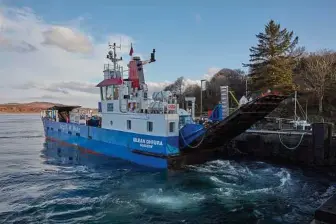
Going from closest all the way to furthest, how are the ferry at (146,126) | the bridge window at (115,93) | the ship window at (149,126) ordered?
the ferry at (146,126)
the ship window at (149,126)
the bridge window at (115,93)

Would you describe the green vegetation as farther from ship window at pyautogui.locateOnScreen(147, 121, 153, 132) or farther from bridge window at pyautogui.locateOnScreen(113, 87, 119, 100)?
ship window at pyautogui.locateOnScreen(147, 121, 153, 132)

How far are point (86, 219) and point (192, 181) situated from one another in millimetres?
6895

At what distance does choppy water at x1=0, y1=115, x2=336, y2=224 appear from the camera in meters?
11.1

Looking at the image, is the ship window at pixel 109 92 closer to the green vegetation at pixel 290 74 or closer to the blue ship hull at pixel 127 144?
the blue ship hull at pixel 127 144

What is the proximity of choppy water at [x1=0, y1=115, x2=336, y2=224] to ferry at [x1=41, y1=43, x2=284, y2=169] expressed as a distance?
1.00 meters

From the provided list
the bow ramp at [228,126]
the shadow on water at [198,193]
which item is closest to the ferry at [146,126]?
the bow ramp at [228,126]

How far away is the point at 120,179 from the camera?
655 inches

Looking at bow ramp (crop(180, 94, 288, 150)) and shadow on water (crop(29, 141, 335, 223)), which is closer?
shadow on water (crop(29, 141, 335, 223))

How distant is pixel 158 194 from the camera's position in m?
13.8

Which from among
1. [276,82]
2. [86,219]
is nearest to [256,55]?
[276,82]

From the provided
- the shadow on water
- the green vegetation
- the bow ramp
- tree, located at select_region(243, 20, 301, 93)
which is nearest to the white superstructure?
the bow ramp

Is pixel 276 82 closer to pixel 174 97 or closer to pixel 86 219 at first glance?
Result: pixel 174 97

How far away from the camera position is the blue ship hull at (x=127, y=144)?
17.9 metres

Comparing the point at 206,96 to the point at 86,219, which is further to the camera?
the point at 206,96
